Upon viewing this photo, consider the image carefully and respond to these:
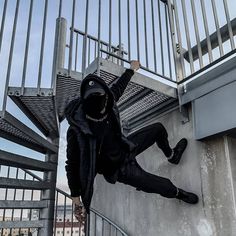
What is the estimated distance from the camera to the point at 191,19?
2598 millimetres

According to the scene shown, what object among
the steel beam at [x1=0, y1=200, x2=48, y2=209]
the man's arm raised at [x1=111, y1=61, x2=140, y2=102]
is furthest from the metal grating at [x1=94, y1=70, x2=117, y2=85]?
the steel beam at [x1=0, y1=200, x2=48, y2=209]

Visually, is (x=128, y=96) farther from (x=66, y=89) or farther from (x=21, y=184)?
(x=21, y=184)

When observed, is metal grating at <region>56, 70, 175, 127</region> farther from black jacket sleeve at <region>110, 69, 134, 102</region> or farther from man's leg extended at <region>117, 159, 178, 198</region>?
man's leg extended at <region>117, 159, 178, 198</region>

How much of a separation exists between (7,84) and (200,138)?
160 centimetres

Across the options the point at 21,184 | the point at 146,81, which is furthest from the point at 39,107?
the point at 146,81

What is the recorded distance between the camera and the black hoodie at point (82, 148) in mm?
1744

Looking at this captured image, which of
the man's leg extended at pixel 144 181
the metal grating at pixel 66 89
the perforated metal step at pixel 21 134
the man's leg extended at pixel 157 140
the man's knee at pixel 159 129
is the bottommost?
the man's leg extended at pixel 144 181

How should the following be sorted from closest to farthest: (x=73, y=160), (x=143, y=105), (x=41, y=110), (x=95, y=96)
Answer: (x=95, y=96), (x=73, y=160), (x=41, y=110), (x=143, y=105)

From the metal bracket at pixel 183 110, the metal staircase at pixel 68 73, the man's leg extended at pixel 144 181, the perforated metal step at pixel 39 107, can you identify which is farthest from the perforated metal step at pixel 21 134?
the metal bracket at pixel 183 110

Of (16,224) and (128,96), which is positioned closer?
(16,224)

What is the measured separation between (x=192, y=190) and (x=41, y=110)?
1505 mm

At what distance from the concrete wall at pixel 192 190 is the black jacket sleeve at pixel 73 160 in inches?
39.3

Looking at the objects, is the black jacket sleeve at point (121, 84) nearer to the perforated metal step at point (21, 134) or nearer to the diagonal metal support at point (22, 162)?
the perforated metal step at point (21, 134)

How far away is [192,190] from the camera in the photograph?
228 cm
